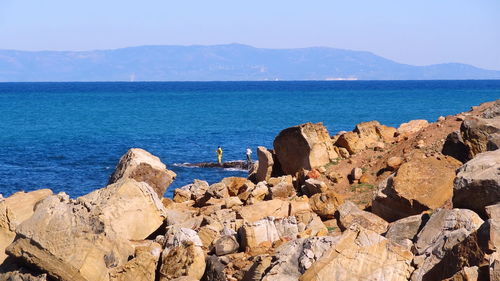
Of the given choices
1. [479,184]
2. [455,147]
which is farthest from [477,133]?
[479,184]

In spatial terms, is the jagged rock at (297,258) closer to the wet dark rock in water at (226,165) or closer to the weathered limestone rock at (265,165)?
the weathered limestone rock at (265,165)

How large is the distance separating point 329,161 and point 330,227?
6996 millimetres

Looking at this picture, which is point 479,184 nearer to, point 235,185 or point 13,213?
point 13,213

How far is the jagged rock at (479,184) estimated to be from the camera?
53.2 ft

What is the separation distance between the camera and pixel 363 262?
14.3 metres

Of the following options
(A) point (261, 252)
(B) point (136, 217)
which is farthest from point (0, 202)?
(A) point (261, 252)

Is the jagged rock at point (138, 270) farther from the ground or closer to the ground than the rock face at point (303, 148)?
closer to the ground

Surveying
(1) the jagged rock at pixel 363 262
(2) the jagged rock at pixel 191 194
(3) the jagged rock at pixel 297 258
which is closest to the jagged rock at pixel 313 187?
(2) the jagged rock at pixel 191 194

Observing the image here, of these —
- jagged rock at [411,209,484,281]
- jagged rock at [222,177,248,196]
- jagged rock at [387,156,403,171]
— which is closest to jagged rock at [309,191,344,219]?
jagged rock at [387,156,403,171]

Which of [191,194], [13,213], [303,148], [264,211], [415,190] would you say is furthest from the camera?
[191,194]

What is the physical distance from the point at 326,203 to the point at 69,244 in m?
7.75

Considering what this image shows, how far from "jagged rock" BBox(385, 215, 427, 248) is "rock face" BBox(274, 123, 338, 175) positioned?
32.9 ft

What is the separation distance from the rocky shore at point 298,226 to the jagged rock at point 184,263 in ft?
0.09

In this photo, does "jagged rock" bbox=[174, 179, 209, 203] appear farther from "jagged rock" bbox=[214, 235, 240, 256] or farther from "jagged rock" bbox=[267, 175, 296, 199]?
"jagged rock" bbox=[214, 235, 240, 256]
